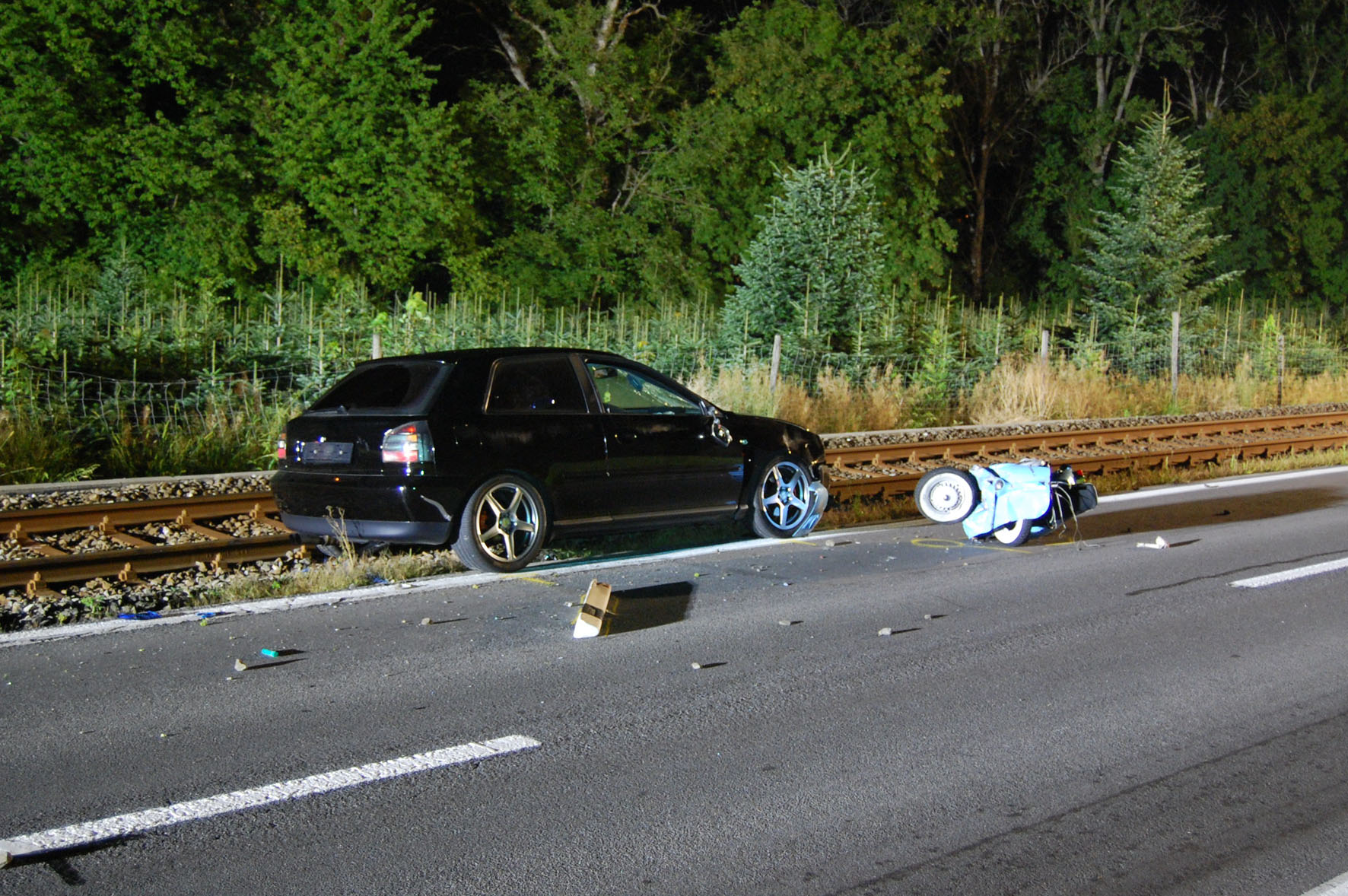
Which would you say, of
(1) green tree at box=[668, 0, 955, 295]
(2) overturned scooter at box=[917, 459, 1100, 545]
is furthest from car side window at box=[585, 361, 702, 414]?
(1) green tree at box=[668, 0, 955, 295]

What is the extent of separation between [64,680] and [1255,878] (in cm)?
489

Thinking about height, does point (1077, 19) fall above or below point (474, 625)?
above

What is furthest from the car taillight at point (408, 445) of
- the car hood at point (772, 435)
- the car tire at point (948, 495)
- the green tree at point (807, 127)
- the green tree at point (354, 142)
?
the green tree at point (807, 127)

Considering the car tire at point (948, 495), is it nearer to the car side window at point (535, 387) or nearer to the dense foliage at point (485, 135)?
the car side window at point (535, 387)

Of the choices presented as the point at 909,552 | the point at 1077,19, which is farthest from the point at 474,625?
the point at 1077,19

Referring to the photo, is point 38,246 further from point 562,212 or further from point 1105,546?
point 1105,546

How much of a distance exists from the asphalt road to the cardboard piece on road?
0.34 ft

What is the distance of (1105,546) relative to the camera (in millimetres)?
10047

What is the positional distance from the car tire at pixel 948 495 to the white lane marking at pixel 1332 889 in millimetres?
6003

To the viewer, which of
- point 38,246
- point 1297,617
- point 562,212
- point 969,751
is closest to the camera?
point 969,751

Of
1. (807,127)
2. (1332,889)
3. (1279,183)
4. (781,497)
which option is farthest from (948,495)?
(1279,183)

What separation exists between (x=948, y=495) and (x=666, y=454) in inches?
97.0

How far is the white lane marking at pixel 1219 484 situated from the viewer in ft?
43.4

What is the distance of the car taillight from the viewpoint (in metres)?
7.90
